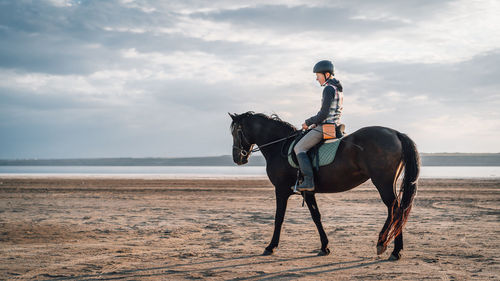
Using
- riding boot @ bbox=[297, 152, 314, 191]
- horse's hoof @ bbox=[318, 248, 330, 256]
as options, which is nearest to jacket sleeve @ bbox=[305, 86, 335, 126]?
riding boot @ bbox=[297, 152, 314, 191]

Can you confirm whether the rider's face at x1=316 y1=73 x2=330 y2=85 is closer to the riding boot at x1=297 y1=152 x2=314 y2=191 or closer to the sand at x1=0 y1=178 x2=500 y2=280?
the riding boot at x1=297 y1=152 x2=314 y2=191

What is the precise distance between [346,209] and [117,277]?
9946 millimetres

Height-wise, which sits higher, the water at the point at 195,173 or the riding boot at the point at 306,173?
the riding boot at the point at 306,173

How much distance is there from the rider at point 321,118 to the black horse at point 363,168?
29 cm

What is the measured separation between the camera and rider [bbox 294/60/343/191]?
7305 mm

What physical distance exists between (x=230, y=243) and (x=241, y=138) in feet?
7.21

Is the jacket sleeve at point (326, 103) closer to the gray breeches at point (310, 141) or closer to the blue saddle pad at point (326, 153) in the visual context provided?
the gray breeches at point (310, 141)

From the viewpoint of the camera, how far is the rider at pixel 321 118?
288 inches

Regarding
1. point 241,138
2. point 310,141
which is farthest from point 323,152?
point 241,138

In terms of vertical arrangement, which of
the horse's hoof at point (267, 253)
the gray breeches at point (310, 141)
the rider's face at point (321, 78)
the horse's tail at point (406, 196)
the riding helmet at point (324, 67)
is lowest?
the horse's hoof at point (267, 253)

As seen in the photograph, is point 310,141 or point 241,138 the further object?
point 241,138

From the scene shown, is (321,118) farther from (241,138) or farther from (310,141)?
(241,138)

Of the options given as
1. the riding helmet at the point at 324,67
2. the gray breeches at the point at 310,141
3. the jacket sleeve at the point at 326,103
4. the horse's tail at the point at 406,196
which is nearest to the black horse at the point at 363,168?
the horse's tail at the point at 406,196

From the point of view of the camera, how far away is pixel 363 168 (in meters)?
6.95
